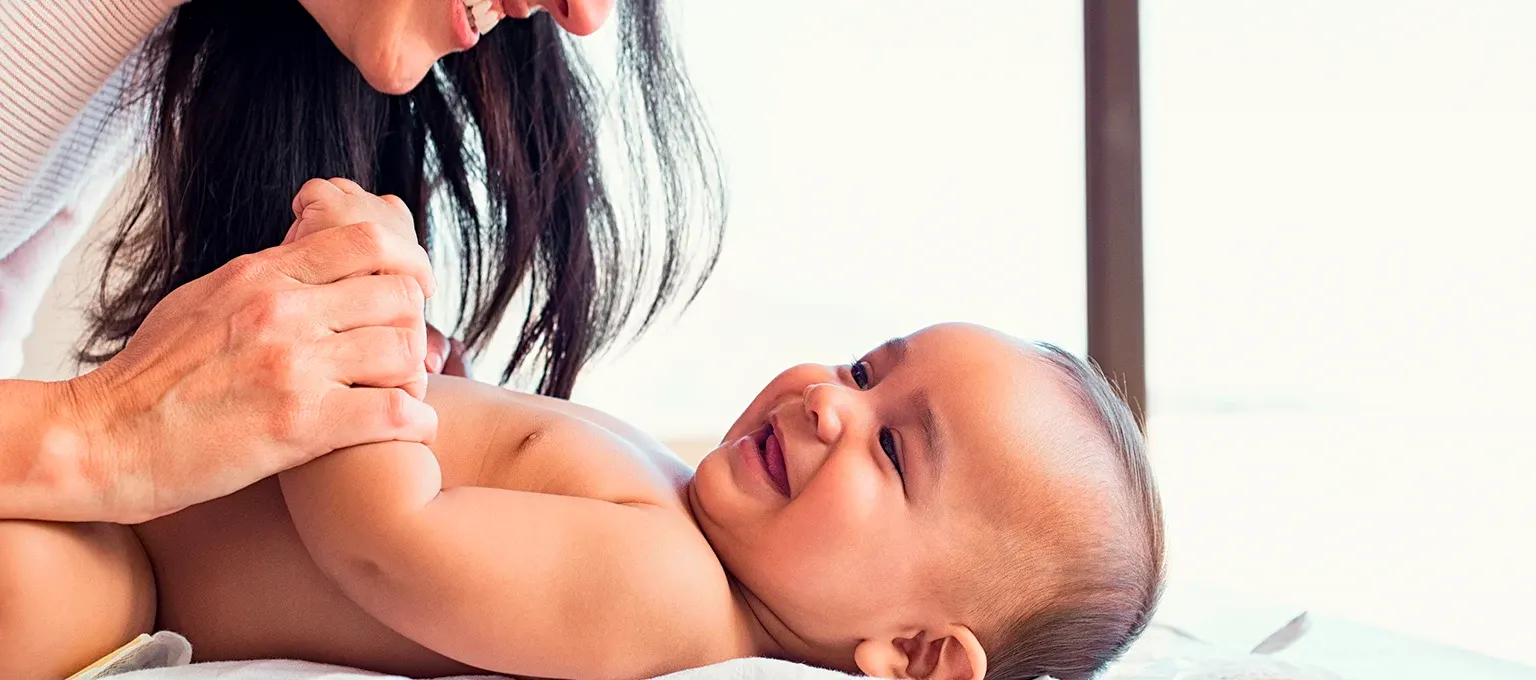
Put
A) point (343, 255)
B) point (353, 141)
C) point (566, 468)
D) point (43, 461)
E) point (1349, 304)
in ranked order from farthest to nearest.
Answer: point (1349, 304) → point (353, 141) → point (566, 468) → point (343, 255) → point (43, 461)

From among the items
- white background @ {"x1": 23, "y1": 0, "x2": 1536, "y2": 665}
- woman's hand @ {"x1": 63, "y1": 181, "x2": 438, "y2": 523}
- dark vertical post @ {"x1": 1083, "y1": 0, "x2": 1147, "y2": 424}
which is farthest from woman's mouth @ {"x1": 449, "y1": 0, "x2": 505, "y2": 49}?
dark vertical post @ {"x1": 1083, "y1": 0, "x2": 1147, "y2": 424}

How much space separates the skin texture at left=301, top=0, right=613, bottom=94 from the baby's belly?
→ 1.57ft

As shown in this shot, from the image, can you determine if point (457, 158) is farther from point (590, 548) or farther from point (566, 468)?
point (590, 548)

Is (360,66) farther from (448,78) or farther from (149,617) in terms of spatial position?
(149,617)

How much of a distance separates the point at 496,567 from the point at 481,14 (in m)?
0.64

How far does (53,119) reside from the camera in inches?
52.2

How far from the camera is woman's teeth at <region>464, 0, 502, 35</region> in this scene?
1.23 metres

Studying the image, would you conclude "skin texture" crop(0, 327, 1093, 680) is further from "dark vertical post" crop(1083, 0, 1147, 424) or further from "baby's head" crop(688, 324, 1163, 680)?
"dark vertical post" crop(1083, 0, 1147, 424)

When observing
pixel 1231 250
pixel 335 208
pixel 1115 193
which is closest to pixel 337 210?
pixel 335 208

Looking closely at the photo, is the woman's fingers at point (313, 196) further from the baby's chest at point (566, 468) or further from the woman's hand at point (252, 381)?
the baby's chest at point (566, 468)

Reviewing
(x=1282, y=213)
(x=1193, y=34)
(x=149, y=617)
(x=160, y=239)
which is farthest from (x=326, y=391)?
(x=1193, y=34)

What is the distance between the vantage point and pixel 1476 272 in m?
2.20

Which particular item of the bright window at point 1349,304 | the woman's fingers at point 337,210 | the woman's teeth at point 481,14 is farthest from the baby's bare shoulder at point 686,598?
the bright window at point 1349,304

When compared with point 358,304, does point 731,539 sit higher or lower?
lower
